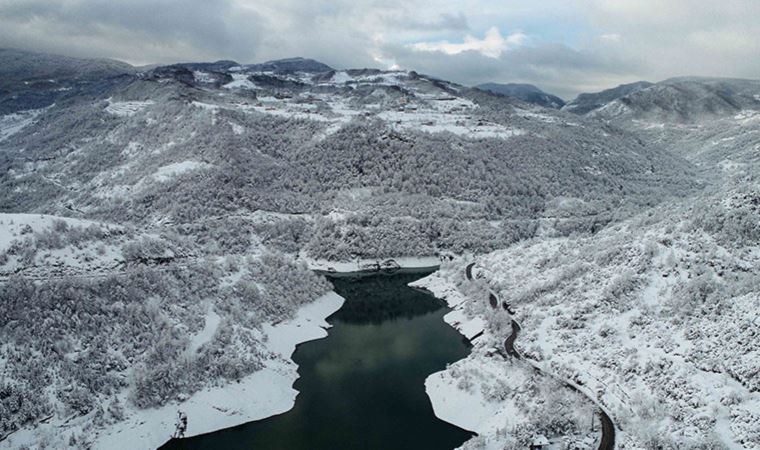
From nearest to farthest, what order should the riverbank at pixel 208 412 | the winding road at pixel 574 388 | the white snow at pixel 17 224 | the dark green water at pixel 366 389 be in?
the winding road at pixel 574 388 → the riverbank at pixel 208 412 → the dark green water at pixel 366 389 → the white snow at pixel 17 224

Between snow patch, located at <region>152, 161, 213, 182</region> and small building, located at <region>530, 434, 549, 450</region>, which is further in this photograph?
snow patch, located at <region>152, 161, 213, 182</region>

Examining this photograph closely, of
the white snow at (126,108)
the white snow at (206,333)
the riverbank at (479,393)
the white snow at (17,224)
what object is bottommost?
the riverbank at (479,393)

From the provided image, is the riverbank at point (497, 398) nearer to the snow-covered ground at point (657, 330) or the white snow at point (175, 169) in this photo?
the snow-covered ground at point (657, 330)

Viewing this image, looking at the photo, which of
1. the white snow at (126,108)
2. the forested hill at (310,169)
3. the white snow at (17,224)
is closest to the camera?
the white snow at (17,224)

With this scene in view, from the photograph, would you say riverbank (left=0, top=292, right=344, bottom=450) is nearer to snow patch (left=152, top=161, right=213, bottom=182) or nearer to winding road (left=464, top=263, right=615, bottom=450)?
winding road (left=464, top=263, right=615, bottom=450)

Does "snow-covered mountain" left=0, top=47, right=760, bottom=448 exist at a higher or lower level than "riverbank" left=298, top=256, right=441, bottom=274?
higher

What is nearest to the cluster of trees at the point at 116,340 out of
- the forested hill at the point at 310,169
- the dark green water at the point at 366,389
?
the dark green water at the point at 366,389

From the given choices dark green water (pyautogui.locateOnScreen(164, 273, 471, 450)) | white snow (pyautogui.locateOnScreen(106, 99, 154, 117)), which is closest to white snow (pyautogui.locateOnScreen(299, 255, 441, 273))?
dark green water (pyautogui.locateOnScreen(164, 273, 471, 450))
